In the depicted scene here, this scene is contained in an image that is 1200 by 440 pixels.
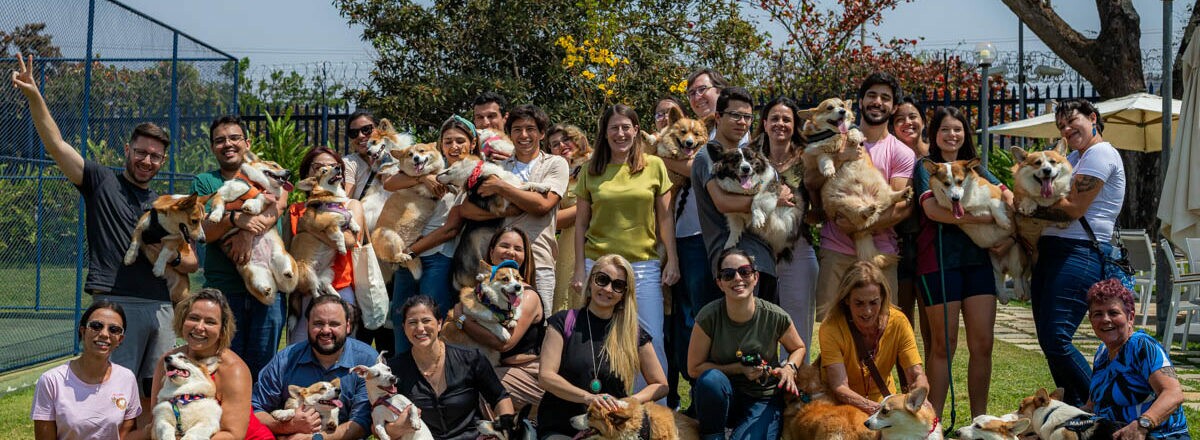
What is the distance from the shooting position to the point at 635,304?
4.75m

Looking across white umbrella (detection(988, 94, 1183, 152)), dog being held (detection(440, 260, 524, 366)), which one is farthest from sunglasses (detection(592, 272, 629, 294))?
white umbrella (detection(988, 94, 1183, 152))

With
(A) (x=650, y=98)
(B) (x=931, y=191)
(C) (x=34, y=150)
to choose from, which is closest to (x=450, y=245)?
(B) (x=931, y=191)

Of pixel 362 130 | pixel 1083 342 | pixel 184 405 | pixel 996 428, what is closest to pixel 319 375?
pixel 184 405

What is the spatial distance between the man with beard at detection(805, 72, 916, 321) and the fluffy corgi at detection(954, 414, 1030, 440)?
3.35ft

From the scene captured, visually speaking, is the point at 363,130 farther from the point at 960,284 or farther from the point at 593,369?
the point at 960,284

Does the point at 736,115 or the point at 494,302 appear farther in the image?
the point at 736,115

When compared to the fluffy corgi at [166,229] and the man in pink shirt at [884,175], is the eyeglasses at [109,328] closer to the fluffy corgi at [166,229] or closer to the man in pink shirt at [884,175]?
the fluffy corgi at [166,229]

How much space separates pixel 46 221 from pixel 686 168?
5.99 meters

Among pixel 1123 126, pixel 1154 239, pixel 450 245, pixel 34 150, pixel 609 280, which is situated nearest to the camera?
pixel 609 280

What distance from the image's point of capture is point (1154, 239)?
11.4 metres

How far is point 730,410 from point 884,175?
1542 millimetres

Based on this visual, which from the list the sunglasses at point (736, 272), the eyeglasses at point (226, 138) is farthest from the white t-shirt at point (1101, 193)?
the eyeglasses at point (226, 138)

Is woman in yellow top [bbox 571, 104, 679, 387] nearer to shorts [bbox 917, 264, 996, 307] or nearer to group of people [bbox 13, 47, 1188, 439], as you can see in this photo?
group of people [bbox 13, 47, 1188, 439]

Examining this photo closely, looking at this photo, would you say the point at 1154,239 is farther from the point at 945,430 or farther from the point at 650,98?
the point at 945,430
